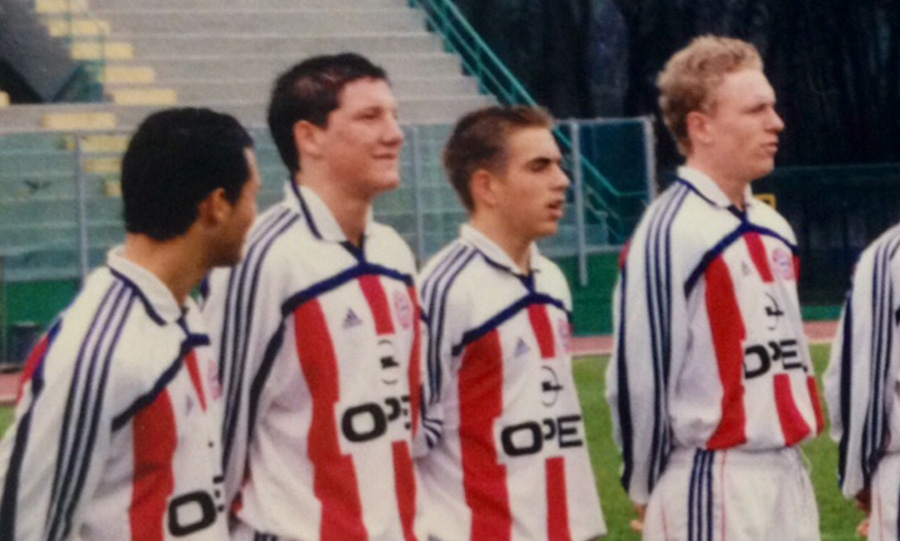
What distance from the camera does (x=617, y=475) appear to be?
1122cm

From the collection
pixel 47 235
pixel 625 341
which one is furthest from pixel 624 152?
pixel 625 341

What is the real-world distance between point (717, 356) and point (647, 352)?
0.64 feet

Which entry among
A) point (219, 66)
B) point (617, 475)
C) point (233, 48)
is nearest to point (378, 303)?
point (617, 475)

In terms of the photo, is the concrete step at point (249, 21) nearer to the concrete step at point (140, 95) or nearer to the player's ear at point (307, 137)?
the concrete step at point (140, 95)

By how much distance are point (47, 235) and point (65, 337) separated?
1581cm

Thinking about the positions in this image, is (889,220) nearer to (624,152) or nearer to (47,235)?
(624,152)

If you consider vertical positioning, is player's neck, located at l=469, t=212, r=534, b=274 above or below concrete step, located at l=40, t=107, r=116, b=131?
below

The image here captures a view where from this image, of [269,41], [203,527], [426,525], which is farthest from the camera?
[269,41]

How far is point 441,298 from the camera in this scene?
5340 millimetres

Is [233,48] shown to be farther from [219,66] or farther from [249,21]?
[249,21]

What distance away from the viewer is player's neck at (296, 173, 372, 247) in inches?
188

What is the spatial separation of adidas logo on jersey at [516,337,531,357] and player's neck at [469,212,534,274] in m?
0.25

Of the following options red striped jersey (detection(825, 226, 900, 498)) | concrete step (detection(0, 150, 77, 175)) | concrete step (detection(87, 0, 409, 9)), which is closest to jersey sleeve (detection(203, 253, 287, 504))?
red striped jersey (detection(825, 226, 900, 498))

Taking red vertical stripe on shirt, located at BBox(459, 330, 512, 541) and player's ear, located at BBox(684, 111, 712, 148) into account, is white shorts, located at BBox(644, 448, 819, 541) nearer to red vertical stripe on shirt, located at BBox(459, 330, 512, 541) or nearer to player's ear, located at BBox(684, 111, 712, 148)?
red vertical stripe on shirt, located at BBox(459, 330, 512, 541)
